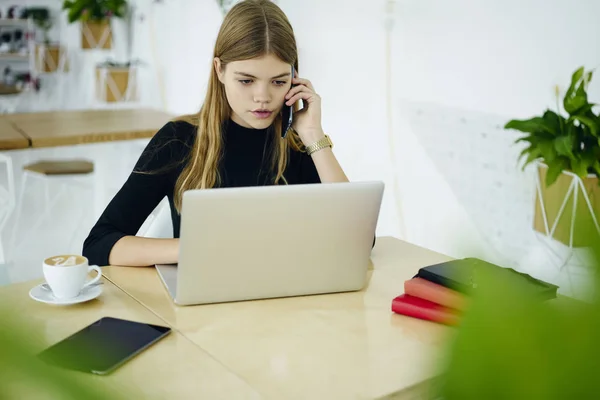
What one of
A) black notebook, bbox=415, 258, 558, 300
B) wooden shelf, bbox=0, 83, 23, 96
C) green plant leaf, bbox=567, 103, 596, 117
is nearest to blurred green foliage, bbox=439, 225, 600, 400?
black notebook, bbox=415, 258, 558, 300

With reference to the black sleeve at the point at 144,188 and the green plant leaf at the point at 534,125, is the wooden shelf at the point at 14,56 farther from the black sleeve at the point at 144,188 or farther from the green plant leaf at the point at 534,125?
the black sleeve at the point at 144,188

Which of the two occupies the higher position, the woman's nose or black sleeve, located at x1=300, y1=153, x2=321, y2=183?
the woman's nose

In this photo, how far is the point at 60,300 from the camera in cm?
134

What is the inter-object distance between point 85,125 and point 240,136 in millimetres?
1688

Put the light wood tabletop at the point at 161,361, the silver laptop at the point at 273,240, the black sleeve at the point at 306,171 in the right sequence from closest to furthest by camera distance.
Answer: the light wood tabletop at the point at 161,361, the silver laptop at the point at 273,240, the black sleeve at the point at 306,171

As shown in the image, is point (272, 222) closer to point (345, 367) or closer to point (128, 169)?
point (345, 367)

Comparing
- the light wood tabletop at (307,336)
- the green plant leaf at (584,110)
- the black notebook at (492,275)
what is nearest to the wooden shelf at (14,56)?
the green plant leaf at (584,110)

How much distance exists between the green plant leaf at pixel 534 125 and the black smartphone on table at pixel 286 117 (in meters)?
1.20

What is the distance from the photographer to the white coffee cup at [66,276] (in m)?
1.34

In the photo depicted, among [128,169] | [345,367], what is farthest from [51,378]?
[128,169]

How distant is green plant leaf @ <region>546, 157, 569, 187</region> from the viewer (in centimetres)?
274

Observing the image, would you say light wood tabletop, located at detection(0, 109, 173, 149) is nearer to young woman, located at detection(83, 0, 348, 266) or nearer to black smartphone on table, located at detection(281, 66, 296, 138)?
young woman, located at detection(83, 0, 348, 266)

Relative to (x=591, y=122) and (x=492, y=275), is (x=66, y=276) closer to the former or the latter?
(x=492, y=275)

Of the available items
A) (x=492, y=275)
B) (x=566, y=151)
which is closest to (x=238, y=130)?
(x=566, y=151)
